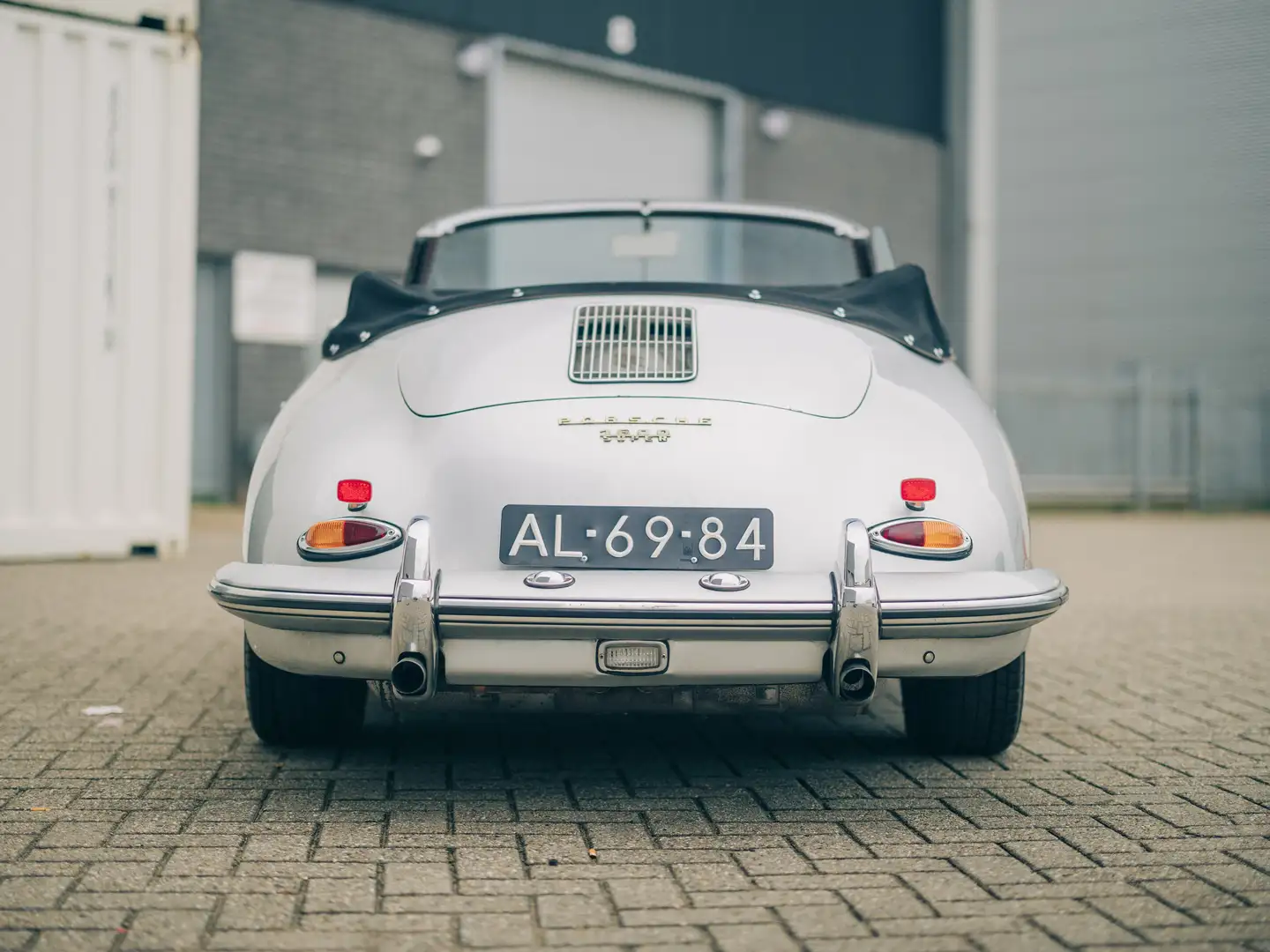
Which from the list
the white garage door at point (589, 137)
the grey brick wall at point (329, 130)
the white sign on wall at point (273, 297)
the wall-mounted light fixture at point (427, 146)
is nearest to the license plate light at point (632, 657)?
the white sign on wall at point (273, 297)

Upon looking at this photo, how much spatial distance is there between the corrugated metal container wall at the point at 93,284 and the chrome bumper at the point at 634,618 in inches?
215

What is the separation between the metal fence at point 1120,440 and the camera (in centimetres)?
1783

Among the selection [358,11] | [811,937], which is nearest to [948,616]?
[811,937]

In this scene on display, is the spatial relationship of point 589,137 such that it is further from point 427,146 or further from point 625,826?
point 625,826

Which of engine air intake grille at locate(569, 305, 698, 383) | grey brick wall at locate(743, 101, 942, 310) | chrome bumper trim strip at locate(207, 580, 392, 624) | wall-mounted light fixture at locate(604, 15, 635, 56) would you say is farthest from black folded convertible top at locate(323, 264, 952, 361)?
grey brick wall at locate(743, 101, 942, 310)

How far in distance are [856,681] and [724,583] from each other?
Answer: 33 cm

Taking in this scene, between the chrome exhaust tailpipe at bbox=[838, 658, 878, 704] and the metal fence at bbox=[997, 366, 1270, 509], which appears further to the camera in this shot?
the metal fence at bbox=[997, 366, 1270, 509]

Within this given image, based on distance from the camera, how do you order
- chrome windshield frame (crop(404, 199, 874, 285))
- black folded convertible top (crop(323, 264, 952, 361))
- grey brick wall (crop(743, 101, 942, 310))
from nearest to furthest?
black folded convertible top (crop(323, 264, 952, 361)), chrome windshield frame (crop(404, 199, 874, 285)), grey brick wall (crop(743, 101, 942, 310))

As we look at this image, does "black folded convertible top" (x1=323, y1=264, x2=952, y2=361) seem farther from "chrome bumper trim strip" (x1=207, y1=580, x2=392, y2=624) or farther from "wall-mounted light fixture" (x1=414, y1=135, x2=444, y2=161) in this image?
"wall-mounted light fixture" (x1=414, y1=135, x2=444, y2=161)

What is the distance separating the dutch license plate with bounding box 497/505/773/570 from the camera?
2992mm

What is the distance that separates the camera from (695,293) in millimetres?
3586

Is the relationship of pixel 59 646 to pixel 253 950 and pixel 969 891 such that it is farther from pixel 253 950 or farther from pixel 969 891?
pixel 969 891

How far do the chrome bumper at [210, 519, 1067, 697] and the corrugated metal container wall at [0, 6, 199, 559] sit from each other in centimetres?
546

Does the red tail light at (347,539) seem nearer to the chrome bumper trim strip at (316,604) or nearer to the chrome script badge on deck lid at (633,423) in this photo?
the chrome bumper trim strip at (316,604)
